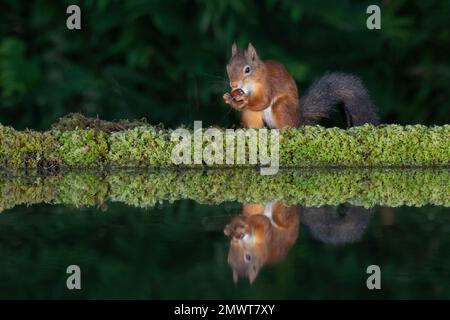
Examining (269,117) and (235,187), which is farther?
(269,117)

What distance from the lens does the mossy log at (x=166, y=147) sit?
7125mm

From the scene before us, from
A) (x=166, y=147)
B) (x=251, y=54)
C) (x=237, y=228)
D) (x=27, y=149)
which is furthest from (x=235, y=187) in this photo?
(x=27, y=149)

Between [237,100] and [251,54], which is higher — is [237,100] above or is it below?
below

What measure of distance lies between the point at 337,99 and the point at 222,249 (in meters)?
3.94

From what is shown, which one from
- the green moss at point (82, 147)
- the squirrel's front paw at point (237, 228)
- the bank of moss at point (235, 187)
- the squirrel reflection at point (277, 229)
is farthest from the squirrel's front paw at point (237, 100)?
the squirrel's front paw at point (237, 228)

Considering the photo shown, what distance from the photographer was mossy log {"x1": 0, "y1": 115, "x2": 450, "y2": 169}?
7.12 meters

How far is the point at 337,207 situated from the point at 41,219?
60.9 inches

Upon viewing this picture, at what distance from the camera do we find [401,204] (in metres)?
5.61

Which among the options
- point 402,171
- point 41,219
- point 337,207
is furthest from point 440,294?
point 402,171

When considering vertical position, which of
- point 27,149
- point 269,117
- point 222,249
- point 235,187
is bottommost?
point 222,249

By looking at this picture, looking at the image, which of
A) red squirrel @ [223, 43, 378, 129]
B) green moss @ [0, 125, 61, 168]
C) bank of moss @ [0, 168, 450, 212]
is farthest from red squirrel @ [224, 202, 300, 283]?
green moss @ [0, 125, 61, 168]

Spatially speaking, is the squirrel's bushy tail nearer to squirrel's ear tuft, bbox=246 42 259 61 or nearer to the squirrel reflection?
squirrel's ear tuft, bbox=246 42 259 61

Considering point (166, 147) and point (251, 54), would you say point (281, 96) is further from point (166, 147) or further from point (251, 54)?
point (166, 147)

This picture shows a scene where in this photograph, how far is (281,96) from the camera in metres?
7.45
